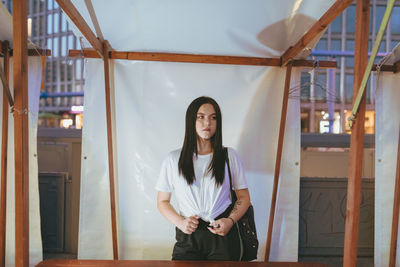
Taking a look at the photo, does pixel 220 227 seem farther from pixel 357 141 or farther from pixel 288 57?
pixel 288 57

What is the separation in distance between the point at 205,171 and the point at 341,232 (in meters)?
2.38

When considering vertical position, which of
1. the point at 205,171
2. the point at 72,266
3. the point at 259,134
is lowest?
the point at 72,266

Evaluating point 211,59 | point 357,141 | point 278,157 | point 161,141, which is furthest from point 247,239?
point 211,59

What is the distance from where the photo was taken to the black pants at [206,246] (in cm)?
188

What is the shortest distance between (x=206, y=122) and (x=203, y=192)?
44 cm

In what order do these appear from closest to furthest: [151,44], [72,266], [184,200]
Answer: [72,266] < [184,200] < [151,44]

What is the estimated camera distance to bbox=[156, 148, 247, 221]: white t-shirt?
6.28 feet

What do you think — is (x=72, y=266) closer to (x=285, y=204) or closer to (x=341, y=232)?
(x=285, y=204)

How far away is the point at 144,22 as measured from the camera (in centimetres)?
Answer: 257

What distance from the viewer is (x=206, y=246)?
Result: 6.21ft

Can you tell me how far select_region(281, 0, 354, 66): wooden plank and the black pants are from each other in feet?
4.58

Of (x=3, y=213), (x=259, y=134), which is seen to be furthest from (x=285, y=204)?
(x=3, y=213)

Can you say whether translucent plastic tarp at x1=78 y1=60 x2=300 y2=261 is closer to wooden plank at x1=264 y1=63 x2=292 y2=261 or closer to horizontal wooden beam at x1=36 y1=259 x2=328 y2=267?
wooden plank at x1=264 y1=63 x2=292 y2=261

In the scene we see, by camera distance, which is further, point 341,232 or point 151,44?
point 341,232
